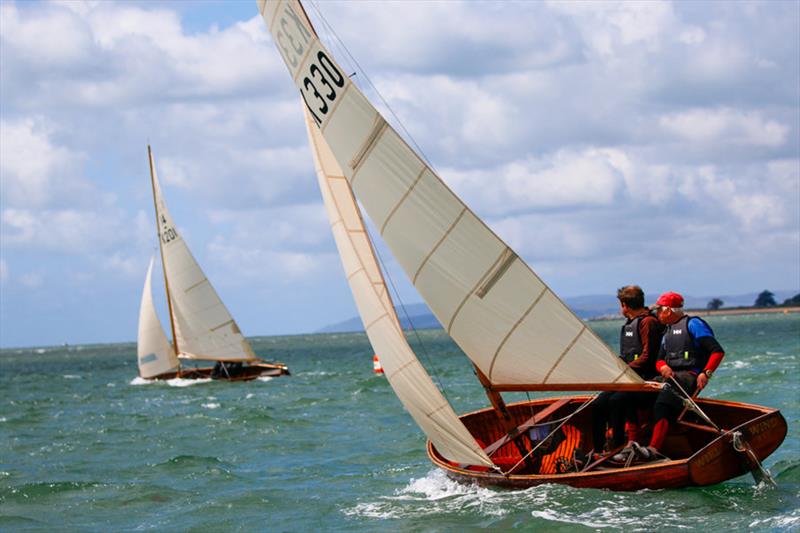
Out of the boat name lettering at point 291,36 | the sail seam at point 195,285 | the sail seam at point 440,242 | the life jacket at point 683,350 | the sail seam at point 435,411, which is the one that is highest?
the boat name lettering at point 291,36

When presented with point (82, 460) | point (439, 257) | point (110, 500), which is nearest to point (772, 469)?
point (439, 257)

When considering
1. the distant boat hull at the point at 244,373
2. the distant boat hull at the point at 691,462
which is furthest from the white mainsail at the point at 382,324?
the distant boat hull at the point at 244,373

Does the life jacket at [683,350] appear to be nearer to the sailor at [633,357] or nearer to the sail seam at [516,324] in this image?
the sailor at [633,357]

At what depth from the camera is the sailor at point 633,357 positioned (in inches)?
512

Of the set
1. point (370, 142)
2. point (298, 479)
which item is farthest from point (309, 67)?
point (298, 479)

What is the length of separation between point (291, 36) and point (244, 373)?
3270cm

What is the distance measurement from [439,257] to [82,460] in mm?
10673

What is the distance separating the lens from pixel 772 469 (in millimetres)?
14195

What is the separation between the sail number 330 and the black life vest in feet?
14.5

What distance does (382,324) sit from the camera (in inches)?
540

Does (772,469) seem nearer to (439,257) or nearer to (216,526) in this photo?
(439,257)

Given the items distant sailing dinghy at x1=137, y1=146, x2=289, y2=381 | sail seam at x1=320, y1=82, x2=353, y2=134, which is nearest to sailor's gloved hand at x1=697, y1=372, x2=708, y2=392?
sail seam at x1=320, y1=82, x2=353, y2=134

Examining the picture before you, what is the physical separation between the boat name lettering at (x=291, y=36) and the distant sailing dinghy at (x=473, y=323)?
19 mm

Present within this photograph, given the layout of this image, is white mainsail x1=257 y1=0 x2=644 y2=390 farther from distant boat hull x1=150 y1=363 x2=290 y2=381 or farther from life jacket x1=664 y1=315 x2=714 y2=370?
distant boat hull x1=150 y1=363 x2=290 y2=381
